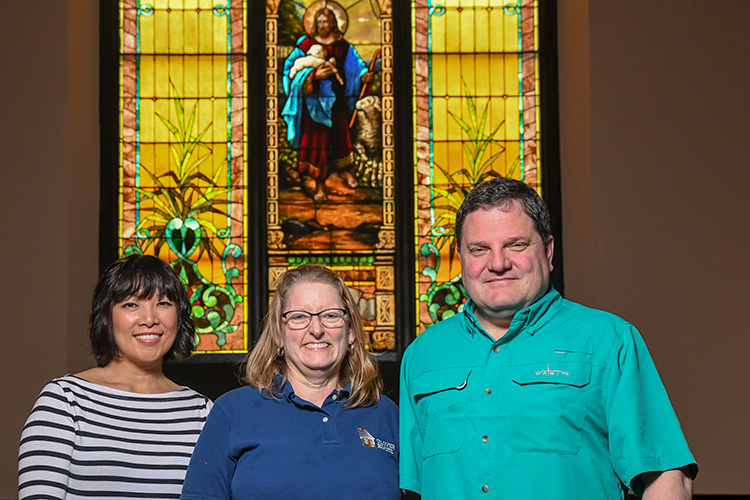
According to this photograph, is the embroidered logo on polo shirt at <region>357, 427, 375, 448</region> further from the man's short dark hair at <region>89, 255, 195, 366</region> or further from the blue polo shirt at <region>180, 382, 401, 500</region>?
the man's short dark hair at <region>89, 255, 195, 366</region>

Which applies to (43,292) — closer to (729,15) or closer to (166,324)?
(166,324)

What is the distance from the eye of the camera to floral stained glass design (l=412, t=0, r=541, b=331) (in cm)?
552

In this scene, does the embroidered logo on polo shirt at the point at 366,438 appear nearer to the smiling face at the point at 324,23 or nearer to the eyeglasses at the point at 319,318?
the eyeglasses at the point at 319,318

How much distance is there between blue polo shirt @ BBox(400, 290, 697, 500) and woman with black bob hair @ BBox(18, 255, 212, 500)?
26.5 inches

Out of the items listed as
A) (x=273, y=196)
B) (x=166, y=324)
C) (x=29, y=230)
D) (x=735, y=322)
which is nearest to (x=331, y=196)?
(x=273, y=196)

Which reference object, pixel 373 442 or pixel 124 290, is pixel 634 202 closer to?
pixel 373 442

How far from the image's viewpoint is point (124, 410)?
7.70ft

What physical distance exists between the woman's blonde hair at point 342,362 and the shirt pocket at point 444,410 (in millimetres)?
207

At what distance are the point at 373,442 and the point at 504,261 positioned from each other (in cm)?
55

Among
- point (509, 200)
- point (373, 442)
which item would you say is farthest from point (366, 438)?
point (509, 200)

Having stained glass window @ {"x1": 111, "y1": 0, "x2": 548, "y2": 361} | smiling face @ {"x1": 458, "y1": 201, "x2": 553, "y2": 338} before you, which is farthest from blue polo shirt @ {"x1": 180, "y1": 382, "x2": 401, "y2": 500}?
stained glass window @ {"x1": 111, "y1": 0, "x2": 548, "y2": 361}

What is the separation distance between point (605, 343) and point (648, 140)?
3255 mm

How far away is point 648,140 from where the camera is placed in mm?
4965

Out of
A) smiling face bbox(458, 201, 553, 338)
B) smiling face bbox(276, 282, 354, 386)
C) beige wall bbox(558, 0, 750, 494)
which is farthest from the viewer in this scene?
beige wall bbox(558, 0, 750, 494)
